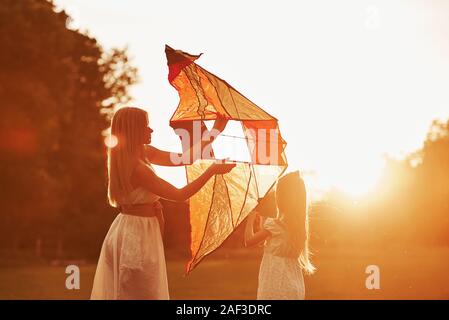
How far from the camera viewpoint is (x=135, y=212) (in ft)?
19.2

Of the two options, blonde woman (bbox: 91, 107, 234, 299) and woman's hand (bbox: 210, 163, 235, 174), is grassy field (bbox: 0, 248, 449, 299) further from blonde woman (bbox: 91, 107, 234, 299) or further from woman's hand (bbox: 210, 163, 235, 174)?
woman's hand (bbox: 210, 163, 235, 174)

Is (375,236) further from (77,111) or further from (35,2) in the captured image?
(35,2)

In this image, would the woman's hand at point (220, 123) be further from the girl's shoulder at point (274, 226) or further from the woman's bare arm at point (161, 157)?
the girl's shoulder at point (274, 226)

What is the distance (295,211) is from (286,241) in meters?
0.28

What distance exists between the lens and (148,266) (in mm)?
5766

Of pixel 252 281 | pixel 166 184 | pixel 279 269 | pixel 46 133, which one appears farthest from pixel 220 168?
pixel 46 133

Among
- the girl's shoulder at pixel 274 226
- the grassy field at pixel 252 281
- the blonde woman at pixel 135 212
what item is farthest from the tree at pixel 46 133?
the blonde woman at pixel 135 212

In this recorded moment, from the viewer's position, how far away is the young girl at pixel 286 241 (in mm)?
7340

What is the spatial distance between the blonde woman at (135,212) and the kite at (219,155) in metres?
0.84

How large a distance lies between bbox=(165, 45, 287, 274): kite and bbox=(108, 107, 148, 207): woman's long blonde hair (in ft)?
2.91
